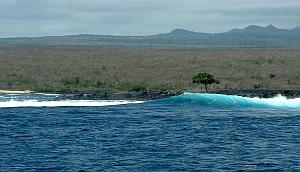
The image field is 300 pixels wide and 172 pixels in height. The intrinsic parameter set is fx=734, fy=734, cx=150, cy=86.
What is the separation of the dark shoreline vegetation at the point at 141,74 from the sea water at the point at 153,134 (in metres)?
6.70

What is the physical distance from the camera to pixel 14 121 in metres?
45.3

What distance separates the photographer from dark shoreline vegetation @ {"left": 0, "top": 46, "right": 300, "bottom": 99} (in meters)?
70.2

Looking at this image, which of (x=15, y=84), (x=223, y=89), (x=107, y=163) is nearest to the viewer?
A: (x=107, y=163)

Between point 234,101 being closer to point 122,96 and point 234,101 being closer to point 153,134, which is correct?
point 122,96

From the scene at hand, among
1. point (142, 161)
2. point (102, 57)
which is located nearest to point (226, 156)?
point (142, 161)

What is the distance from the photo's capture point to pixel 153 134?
3966 cm

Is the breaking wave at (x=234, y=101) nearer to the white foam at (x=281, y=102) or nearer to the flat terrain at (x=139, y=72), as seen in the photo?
the white foam at (x=281, y=102)

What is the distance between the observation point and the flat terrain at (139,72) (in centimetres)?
7450

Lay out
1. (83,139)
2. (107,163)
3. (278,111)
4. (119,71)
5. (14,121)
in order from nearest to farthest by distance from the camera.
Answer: (107,163) → (83,139) → (14,121) → (278,111) → (119,71)

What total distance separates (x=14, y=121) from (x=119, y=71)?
43.8 metres

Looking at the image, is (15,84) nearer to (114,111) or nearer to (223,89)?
(223,89)

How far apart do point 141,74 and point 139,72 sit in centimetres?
241

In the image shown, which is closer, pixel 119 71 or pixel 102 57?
pixel 119 71

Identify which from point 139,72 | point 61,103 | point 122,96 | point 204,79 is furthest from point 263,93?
point 139,72
